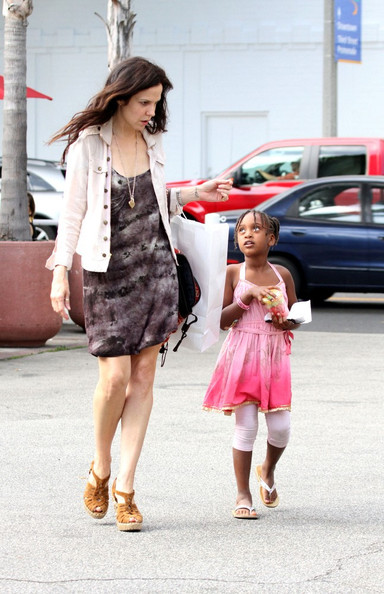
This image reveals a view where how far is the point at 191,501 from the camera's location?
5398mm

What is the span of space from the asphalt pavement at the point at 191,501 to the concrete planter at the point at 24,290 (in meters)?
1.32

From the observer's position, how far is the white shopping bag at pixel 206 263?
5137mm

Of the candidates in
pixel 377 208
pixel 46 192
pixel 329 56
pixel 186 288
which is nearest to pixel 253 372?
pixel 186 288

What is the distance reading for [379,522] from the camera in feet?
16.6

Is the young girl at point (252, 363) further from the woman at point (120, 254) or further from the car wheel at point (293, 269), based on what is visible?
the car wheel at point (293, 269)

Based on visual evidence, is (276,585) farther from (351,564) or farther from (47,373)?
(47,373)

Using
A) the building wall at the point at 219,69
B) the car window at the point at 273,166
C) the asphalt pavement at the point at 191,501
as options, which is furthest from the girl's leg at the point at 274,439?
the building wall at the point at 219,69

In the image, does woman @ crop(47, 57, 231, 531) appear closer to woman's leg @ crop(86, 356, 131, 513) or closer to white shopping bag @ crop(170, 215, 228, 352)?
woman's leg @ crop(86, 356, 131, 513)

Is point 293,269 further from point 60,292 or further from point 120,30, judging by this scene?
point 60,292

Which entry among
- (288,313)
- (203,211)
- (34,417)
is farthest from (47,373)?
(203,211)

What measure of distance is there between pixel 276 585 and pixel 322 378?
476 cm

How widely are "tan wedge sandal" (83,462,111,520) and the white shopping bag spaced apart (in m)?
0.71

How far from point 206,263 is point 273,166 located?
1182cm

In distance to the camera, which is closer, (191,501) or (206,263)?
(206,263)
